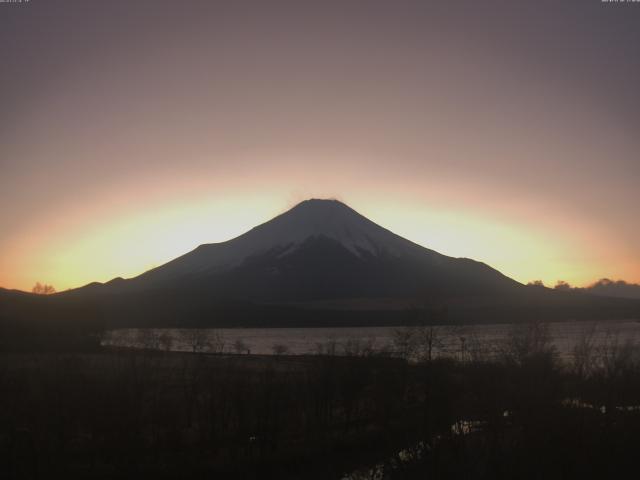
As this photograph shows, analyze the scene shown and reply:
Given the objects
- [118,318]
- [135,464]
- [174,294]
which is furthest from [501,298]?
[135,464]

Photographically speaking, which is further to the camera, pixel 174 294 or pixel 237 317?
pixel 174 294

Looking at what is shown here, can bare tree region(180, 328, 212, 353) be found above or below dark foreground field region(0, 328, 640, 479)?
above

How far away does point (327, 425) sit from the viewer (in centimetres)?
2997

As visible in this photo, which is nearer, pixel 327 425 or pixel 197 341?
pixel 327 425

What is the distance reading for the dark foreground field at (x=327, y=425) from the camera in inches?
816

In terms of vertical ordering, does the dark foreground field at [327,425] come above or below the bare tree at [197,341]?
below

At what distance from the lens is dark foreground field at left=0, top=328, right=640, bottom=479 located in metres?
20.7

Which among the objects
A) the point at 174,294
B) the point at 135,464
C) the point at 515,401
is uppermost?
the point at 174,294

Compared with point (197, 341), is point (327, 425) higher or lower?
lower

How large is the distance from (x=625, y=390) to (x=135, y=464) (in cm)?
2100

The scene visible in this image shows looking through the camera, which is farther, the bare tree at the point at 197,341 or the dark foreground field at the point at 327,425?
the bare tree at the point at 197,341

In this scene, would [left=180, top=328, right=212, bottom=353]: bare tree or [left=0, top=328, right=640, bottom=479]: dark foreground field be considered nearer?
[left=0, top=328, right=640, bottom=479]: dark foreground field

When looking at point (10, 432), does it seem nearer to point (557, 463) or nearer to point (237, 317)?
point (557, 463)

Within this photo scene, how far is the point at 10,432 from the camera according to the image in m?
23.6
